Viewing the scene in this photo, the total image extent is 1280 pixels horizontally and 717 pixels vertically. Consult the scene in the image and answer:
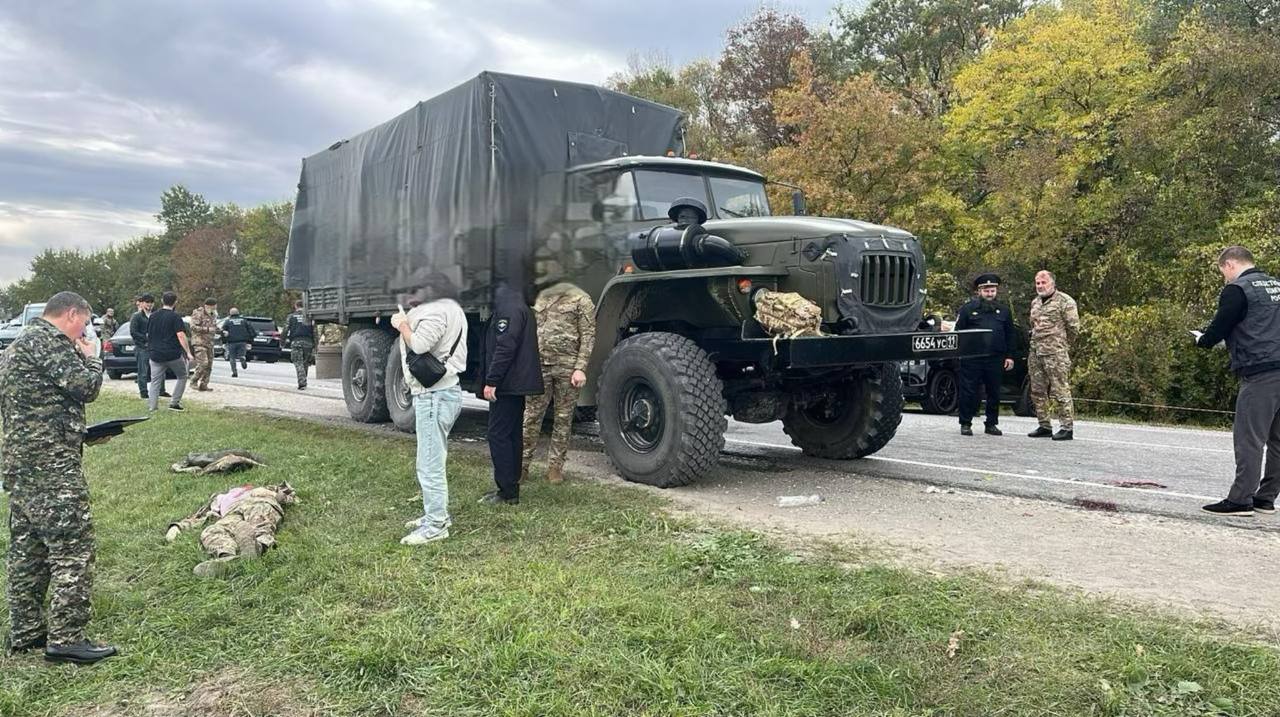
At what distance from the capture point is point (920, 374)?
13.7 meters

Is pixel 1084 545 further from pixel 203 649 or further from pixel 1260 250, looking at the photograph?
pixel 1260 250

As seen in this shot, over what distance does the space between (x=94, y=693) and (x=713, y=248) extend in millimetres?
4782

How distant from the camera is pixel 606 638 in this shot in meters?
3.60

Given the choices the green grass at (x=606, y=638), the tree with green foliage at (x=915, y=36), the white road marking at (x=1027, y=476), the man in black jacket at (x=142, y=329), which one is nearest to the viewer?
the green grass at (x=606, y=638)

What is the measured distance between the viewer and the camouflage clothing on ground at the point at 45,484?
12.6 feet

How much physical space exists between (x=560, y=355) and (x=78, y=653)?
3792mm

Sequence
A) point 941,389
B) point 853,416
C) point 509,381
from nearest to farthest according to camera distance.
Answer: point 509,381 < point 853,416 < point 941,389

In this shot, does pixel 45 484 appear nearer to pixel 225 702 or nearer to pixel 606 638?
pixel 225 702

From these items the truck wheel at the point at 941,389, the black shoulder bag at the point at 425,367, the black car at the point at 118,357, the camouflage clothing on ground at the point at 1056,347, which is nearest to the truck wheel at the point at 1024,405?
the truck wheel at the point at 941,389

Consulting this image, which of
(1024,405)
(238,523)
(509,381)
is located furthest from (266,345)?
(238,523)

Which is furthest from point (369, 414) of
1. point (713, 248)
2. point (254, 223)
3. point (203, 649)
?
point (254, 223)

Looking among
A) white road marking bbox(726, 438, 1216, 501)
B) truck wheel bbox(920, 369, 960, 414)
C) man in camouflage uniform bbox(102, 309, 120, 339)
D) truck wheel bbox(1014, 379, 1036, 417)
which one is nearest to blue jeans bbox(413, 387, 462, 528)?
white road marking bbox(726, 438, 1216, 501)

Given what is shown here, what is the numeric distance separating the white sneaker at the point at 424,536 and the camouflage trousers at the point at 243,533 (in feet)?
2.51

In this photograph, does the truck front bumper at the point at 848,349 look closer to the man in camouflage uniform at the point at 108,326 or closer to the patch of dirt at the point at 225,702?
the patch of dirt at the point at 225,702
